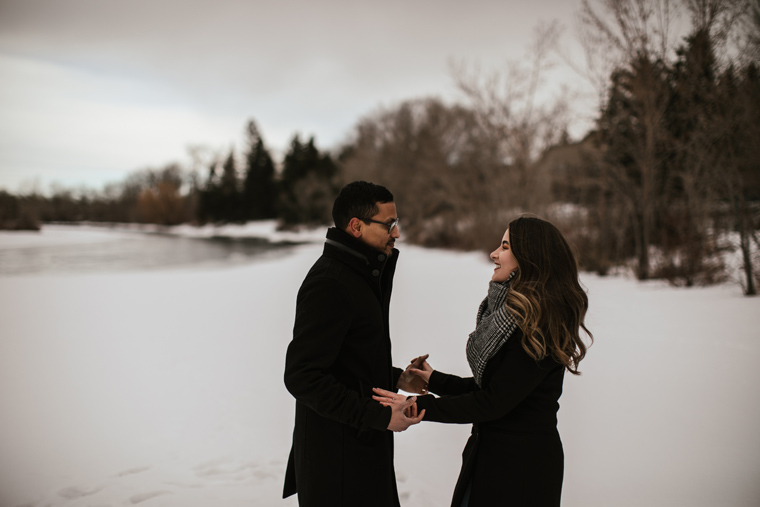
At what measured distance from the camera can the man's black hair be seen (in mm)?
1800

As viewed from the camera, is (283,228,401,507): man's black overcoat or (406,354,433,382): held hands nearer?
(283,228,401,507): man's black overcoat

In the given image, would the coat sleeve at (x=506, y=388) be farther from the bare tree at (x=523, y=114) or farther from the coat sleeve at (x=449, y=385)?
the bare tree at (x=523, y=114)

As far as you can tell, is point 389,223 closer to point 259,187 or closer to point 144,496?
point 144,496

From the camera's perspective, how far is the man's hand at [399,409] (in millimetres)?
1657

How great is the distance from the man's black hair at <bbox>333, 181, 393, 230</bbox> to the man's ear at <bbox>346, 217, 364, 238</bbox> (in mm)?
16

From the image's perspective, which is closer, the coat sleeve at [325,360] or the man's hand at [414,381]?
the coat sleeve at [325,360]

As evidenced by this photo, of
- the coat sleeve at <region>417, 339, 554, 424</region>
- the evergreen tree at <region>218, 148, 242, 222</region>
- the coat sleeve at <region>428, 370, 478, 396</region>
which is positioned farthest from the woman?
the evergreen tree at <region>218, 148, 242, 222</region>

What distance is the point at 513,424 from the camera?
175 centimetres

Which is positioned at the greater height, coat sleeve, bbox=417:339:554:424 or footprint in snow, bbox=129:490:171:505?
coat sleeve, bbox=417:339:554:424

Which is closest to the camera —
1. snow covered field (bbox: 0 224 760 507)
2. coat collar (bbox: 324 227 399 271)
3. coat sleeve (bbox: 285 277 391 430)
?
coat sleeve (bbox: 285 277 391 430)

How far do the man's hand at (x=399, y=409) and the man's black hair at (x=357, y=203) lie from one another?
64 centimetres

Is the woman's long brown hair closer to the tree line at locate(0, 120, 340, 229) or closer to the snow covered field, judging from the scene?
the snow covered field

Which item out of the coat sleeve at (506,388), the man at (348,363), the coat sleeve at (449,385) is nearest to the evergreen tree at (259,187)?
the coat sleeve at (449,385)

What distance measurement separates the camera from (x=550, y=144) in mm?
18109
